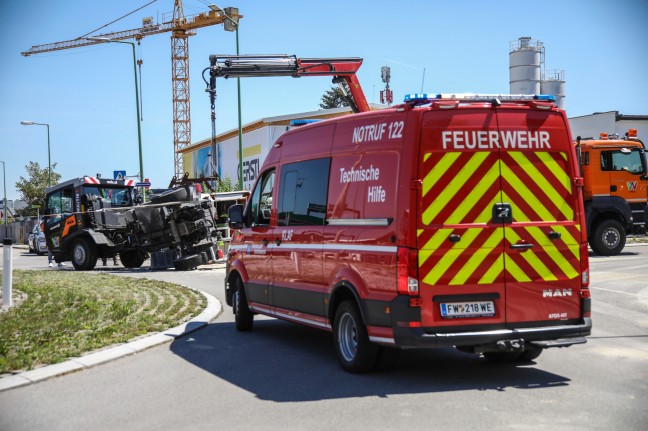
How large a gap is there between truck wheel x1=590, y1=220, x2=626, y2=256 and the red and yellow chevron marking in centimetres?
1684

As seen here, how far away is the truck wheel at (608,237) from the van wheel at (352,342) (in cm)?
1714

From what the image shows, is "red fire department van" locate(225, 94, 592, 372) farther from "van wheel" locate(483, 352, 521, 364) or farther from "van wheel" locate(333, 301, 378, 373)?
"van wheel" locate(483, 352, 521, 364)

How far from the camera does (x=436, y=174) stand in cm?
720

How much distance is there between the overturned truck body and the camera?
23297 millimetres

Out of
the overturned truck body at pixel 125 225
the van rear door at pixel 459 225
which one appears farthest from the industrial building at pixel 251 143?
the van rear door at pixel 459 225

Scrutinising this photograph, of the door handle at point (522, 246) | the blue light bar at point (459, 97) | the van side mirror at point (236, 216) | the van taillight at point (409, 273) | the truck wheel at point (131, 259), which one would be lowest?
the truck wheel at point (131, 259)

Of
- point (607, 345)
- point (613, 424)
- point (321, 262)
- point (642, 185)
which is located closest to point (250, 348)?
point (321, 262)

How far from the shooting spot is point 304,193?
Answer: 9.04 m

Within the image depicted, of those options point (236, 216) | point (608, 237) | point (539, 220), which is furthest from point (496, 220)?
point (608, 237)

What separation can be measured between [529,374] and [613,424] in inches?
77.9

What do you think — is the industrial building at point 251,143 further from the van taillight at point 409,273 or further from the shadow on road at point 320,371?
the van taillight at point 409,273

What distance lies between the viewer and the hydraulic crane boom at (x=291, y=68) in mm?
16484

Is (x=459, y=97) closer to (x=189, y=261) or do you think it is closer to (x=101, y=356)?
(x=101, y=356)

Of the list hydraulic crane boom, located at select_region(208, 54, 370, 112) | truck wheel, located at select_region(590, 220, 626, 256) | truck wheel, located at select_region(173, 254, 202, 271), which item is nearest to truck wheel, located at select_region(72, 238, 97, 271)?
truck wheel, located at select_region(173, 254, 202, 271)
